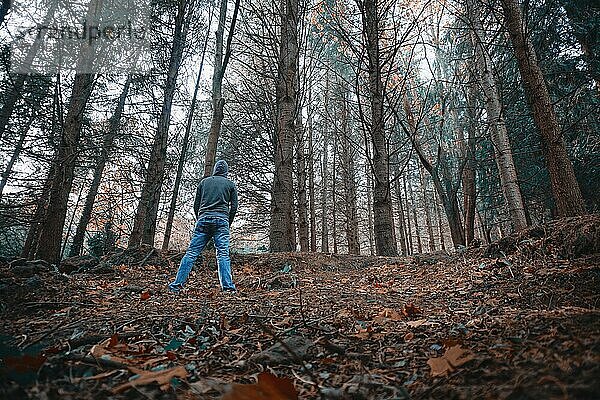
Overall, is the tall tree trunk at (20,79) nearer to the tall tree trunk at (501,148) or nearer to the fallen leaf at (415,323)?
the fallen leaf at (415,323)

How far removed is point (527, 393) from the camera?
29.5 inches

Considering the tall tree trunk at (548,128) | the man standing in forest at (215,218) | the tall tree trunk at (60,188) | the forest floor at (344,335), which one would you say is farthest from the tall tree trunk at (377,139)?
the tall tree trunk at (60,188)

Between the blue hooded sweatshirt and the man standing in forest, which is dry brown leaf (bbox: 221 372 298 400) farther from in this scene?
the blue hooded sweatshirt

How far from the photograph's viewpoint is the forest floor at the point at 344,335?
995 mm

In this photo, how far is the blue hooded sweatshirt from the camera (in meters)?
5.34

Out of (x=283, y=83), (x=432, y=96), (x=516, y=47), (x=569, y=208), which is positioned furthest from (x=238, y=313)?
(x=432, y=96)

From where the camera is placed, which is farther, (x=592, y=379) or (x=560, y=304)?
(x=560, y=304)

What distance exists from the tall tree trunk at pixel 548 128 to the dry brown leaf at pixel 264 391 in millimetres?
4558

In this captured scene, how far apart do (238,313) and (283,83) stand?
6706 mm

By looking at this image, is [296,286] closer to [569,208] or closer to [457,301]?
[457,301]

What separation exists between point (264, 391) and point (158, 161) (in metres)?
9.01

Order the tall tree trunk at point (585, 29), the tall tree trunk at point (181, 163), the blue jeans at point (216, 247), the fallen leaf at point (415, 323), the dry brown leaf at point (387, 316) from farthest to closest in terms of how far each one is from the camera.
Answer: the tall tree trunk at point (181, 163) → the tall tree trunk at point (585, 29) → the blue jeans at point (216, 247) → the dry brown leaf at point (387, 316) → the fallen leaf at point (415, 323)

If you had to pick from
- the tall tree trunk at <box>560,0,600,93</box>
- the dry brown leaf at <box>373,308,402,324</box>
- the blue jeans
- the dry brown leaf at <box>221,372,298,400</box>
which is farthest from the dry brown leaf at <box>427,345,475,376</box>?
the tall tree trunk at <box>560,0,600,93</box>

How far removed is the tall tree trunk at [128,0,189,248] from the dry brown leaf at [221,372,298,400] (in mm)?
8498
